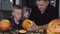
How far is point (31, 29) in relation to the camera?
228cm

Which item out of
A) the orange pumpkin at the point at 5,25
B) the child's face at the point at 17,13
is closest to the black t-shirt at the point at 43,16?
the child's face at the point at 17,13

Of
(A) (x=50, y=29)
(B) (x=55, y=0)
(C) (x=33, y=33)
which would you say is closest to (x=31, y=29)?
(C) (x=33, y=33)

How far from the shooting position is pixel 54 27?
2.25m

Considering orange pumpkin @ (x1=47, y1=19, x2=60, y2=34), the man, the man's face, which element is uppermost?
the man's face

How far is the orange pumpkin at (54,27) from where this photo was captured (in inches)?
88.4

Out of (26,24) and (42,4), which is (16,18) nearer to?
(26,24)

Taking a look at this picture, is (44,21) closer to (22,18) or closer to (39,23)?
(39,23)

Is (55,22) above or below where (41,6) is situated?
below

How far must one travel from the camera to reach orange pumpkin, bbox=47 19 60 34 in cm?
224

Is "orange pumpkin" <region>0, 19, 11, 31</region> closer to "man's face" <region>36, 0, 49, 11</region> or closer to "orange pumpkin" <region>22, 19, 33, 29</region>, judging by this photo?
"orange pumpkin" <region>22, 19, 33, 29</region>

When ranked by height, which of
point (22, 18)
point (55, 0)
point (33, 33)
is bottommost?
point (33, 33)

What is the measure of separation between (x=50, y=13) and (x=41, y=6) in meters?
0.13

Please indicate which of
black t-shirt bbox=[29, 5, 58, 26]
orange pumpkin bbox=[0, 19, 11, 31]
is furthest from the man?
orange pumpkin bbox=[0, 19, 11, 31]

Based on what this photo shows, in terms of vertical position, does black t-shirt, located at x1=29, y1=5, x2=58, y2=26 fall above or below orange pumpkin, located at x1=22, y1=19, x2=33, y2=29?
Answer: above
